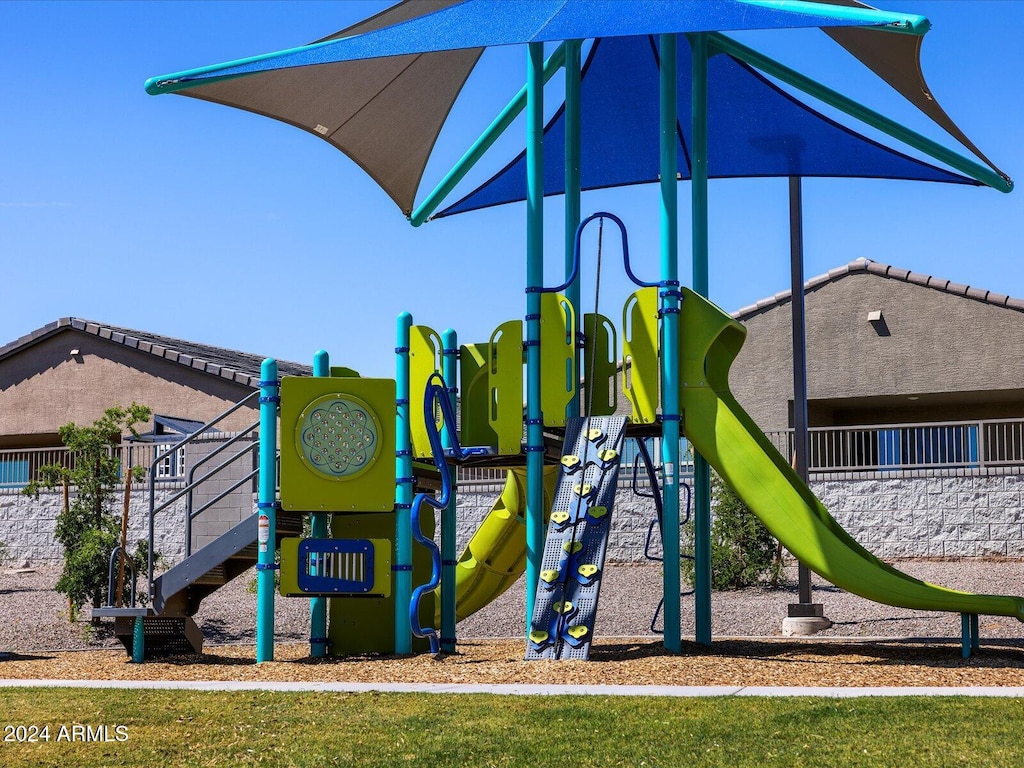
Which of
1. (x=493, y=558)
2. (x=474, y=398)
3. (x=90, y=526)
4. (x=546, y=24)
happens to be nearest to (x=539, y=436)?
(x=474, y=398)

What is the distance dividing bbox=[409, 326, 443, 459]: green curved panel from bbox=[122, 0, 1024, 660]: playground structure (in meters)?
0.02

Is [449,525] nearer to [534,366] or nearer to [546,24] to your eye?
[534,366]

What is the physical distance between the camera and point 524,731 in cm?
846

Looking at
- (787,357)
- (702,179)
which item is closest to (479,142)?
(702,179)

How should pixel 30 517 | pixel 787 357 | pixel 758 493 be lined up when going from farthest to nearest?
pixel 787 357 < pixel 30 517 < pixel 758 493

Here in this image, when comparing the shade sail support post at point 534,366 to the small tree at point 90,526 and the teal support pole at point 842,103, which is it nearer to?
the teal support pole at point 842,103

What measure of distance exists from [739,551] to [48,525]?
15.2 m

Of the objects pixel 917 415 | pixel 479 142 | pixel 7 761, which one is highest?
pixel 479 142

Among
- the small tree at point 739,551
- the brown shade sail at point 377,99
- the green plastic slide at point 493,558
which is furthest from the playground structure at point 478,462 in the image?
the small tree at point 739,551

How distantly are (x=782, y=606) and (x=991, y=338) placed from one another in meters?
12.9

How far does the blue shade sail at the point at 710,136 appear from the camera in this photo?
57.1 ft

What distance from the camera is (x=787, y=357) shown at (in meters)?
31.5

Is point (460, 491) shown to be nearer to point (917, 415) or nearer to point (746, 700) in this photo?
point (917, 415)

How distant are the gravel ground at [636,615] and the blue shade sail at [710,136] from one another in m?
6.27
